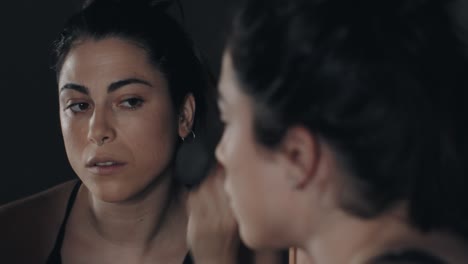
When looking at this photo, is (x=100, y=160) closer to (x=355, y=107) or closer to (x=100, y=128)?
(x=100, y=128)

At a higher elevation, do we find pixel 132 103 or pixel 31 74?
pixel 31 74

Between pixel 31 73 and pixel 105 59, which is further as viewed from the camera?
pixel 31 73

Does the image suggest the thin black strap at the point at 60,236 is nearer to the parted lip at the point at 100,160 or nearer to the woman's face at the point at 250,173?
the parted lip at the point at 100,160

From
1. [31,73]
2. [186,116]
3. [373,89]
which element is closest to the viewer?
[373,89]

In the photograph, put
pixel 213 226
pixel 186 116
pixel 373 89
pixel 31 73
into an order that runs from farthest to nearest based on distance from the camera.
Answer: pixel 31 73 < pixel 186 116 < pixel 213 226 < pixel 373 89

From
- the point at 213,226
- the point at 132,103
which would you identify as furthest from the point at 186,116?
the point at 213,226

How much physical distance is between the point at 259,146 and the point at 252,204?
61 millimetres

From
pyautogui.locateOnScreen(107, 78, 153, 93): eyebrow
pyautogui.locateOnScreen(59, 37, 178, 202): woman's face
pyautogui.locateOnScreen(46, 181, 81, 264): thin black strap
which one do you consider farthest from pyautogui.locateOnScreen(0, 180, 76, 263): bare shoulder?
pyautogui.locateOnScreen(107, 78, 153, 93): eyebrow

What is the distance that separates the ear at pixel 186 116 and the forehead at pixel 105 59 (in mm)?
91

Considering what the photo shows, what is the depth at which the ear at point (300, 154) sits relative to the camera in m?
0.61

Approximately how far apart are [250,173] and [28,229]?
26.5 inches


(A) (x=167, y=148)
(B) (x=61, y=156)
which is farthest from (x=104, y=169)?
(B) (x=61, y=156)

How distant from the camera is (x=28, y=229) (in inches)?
47.1

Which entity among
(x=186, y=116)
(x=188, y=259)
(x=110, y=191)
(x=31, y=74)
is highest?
(x=31, y=74)
